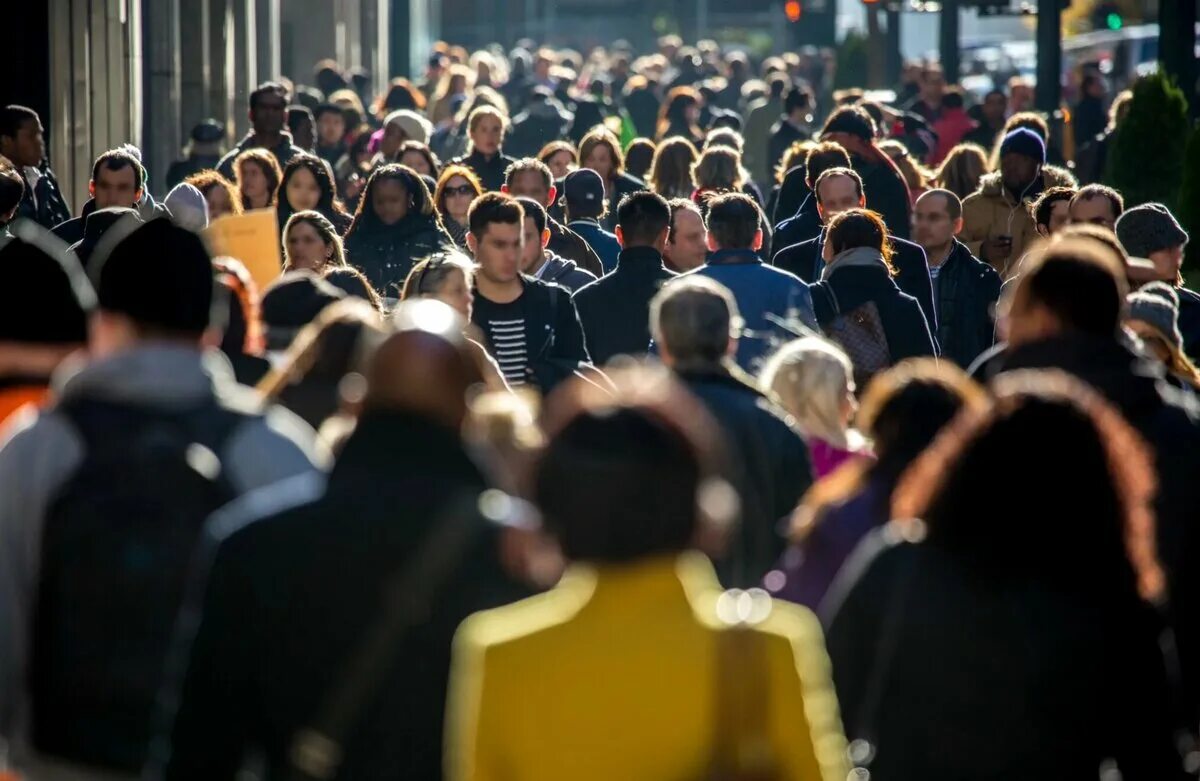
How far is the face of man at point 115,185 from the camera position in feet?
38.6

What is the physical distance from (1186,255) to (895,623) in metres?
11.7

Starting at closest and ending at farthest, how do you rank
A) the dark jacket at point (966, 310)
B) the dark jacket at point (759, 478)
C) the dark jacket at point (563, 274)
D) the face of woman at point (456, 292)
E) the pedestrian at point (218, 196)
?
the dark jacket at point (759, 478) < the face of woman at point (456, 292) < the dark jacket at point (563, 274) < the dark jacket at point (966, 310) < the pedestrian at point (218, 196)

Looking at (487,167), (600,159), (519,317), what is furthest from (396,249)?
(487,167)

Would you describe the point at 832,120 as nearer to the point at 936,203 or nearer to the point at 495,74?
the point at 936,203

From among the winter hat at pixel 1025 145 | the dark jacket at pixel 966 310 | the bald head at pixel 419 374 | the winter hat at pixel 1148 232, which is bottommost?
the dark jacket at pixel 966 310

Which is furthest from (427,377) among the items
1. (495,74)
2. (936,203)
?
(495,74)

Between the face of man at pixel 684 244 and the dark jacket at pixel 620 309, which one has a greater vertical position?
the face of man at pixel 684 244

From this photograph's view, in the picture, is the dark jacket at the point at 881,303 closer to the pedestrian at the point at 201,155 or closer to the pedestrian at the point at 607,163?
the pedestrian at the point at 607,163

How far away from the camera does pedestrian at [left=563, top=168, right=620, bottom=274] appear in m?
12.8

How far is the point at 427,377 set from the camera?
417cm

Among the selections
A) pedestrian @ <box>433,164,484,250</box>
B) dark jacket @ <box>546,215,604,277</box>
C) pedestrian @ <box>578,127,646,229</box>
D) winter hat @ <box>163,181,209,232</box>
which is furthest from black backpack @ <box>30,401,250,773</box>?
pedestrian @ <box>578,127,646,229</box>

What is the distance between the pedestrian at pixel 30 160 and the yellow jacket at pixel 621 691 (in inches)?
369

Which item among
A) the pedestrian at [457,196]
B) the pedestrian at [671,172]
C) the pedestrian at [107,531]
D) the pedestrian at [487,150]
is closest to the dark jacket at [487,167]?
the pedestrian at [487,150]

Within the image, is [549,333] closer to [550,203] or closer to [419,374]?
[550,203]
